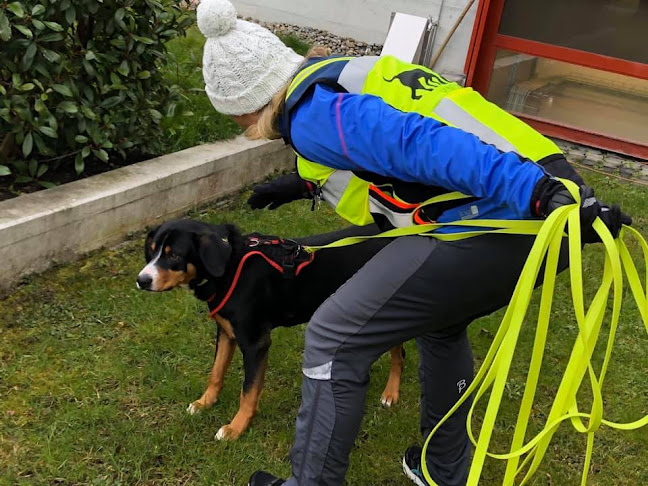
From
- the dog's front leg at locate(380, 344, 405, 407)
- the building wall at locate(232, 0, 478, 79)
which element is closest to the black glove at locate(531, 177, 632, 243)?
the dog's front leg at locate(380, 344, 405, 407)

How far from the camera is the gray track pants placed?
2441mm

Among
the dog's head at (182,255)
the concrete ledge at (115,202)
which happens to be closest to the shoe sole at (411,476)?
the dog's head at (182,255)

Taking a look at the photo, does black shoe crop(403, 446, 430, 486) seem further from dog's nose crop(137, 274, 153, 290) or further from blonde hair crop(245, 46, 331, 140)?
blonde hair crop(245, 46, 331, 140)

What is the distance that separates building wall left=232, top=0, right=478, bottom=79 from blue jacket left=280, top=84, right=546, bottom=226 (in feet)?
22.0

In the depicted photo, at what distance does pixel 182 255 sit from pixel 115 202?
5.42 feet

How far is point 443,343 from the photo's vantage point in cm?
295

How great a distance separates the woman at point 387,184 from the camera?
2209 millimetres

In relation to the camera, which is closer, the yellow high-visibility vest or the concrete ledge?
the yellow high-visibility vest

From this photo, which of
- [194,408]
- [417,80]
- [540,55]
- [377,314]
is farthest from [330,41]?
[377,314]

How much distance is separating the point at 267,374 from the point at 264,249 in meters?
0.80

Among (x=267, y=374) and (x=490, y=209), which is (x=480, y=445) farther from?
(x=267, y=374)

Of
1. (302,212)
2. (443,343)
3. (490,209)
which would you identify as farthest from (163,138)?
(490,209)

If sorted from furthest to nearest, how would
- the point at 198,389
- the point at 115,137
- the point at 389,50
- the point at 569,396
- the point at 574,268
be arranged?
the point at 389,50
the point at 115,137
the point at 198,389
the point at 569,396
the point at 574,268

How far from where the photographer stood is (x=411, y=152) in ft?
7.32
